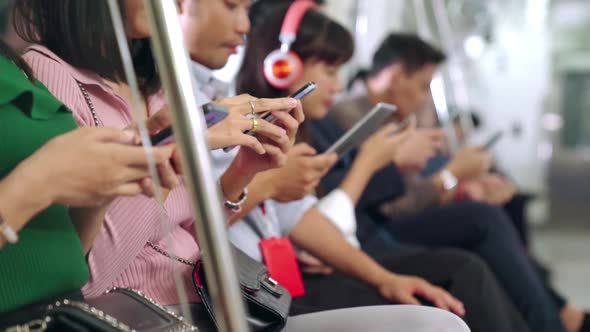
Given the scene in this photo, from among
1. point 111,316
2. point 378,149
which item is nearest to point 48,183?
point 111,316

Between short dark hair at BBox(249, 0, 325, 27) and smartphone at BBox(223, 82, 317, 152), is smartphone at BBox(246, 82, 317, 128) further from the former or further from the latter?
short dark hair at BBox(249, 0, 325, 27)

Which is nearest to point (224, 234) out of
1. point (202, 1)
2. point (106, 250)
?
point (106, 250)

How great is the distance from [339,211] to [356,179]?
0.11m

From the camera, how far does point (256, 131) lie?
85 cm

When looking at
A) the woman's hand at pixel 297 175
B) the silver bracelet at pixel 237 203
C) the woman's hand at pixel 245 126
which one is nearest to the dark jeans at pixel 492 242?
the woman's hand at pixel 297 175

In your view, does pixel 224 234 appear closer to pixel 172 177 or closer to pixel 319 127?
pixel 172 177

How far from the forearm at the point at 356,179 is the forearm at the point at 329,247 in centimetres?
15

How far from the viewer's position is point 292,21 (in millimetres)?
1470

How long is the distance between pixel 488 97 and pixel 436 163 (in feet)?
6.61

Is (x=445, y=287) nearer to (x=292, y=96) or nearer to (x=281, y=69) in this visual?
Result: (x=281, y=69)

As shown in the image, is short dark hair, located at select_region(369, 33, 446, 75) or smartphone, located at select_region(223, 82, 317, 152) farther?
short dark hair, located at select_region(369, 33, 446, 75)

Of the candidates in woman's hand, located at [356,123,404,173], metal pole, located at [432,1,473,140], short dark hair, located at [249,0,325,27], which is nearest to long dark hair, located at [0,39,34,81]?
short dark hair, located at [249,0,325,27]

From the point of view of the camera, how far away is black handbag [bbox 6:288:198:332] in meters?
0.63

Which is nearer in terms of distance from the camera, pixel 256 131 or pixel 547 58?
pixel 256 131
